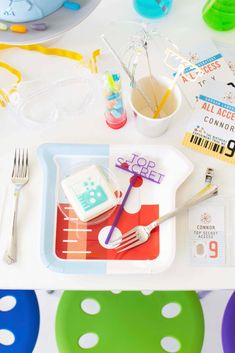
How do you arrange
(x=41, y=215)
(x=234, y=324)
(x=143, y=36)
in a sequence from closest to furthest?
(x=41, y=215) < (x=143, y=36) < (x=234, y=324)

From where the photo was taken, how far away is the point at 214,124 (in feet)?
2.98

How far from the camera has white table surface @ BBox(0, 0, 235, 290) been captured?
811 mm

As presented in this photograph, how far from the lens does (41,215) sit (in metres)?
0.84

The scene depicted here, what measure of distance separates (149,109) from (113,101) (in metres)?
0.09

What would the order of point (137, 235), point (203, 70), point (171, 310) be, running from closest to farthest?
point (137, 235)
point (203, 70)
point (171, 310)

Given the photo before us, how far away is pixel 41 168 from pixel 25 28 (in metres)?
0.27

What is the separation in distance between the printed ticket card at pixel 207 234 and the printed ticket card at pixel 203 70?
0.23 m

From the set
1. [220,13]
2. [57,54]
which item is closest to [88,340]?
[57,54]

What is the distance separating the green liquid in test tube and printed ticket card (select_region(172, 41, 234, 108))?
0.15ft

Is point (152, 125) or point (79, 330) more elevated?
point (152, 125)

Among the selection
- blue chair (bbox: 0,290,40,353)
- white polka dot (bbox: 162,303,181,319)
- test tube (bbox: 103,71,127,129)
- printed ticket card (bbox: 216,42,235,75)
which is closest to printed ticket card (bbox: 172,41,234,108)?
printed ticket card (bbox: 216,42,235,75)

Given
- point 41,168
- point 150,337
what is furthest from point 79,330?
point 41,168

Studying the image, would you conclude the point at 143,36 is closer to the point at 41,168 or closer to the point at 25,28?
the point at 25,28

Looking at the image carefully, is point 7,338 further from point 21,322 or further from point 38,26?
point 38,26
